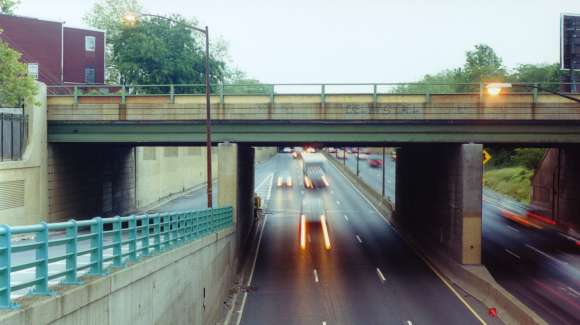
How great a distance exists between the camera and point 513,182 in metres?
78.9

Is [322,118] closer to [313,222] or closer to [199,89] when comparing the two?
[313,222]

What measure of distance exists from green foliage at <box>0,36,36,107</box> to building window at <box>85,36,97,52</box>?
3540 cm

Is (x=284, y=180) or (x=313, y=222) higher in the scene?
(x=284, y=180)

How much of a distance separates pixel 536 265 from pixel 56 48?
53.6 metres

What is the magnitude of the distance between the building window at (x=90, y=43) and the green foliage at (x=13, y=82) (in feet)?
116

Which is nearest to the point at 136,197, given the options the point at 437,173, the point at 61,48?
the point at 61,48

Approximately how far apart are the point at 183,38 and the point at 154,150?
745 inches

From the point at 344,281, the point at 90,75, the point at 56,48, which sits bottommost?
the point at 344,281

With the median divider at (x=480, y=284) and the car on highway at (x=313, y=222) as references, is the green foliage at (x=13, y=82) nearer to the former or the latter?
the car on highway at (x=313, y=222)

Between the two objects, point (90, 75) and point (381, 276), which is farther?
point (90, 75)

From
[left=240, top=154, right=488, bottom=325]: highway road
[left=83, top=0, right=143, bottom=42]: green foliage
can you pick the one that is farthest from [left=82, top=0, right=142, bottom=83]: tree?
[left=240, top=154, right=488, bottom=325]: highway road

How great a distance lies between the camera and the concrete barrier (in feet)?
31.0

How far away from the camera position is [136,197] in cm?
5703

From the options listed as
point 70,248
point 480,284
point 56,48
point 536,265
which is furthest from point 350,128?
point 56,48
